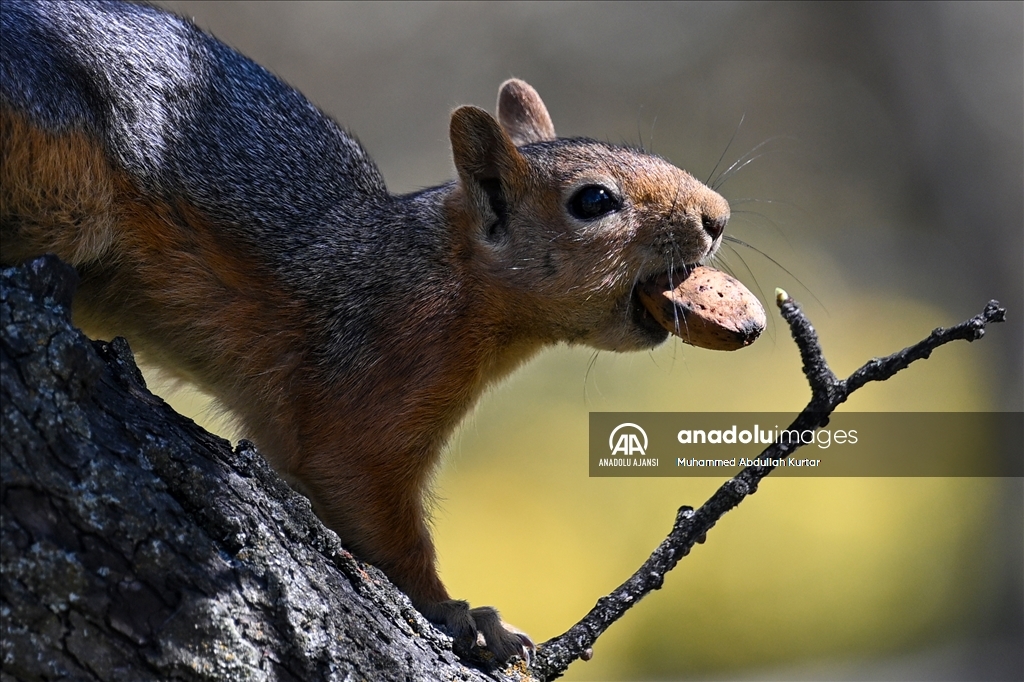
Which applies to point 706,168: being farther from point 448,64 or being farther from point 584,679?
point 584,679

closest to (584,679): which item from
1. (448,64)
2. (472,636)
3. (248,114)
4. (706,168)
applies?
(472,636)

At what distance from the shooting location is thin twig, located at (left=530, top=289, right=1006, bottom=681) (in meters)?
3.02

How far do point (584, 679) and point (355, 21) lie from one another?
1123cm

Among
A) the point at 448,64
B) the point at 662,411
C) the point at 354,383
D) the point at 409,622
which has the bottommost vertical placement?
the point at 409,622

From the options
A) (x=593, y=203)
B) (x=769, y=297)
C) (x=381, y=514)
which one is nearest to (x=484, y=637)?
Answer: (x=381, y=514)

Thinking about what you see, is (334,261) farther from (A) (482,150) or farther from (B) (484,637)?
(B) (484,637)

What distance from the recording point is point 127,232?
3.61 meters

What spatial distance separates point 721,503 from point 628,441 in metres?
4.95

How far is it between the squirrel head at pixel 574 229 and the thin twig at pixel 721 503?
83cm

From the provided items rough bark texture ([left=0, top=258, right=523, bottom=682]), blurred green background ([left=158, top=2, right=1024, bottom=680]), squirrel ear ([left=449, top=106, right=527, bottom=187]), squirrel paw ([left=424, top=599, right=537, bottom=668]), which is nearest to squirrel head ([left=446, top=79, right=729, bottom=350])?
squirrel ear ([left=449, top=106, right=527, bottom=187])

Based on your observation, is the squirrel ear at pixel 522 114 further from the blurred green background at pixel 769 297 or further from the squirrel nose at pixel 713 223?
the squirrel nose at pixel 713 223

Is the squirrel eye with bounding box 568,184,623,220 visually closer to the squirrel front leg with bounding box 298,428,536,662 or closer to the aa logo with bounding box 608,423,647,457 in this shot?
the squirrel front leg with bounding box 298,428,536,662

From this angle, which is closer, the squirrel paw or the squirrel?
the squirrel paw

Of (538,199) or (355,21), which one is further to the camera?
(355,21)
